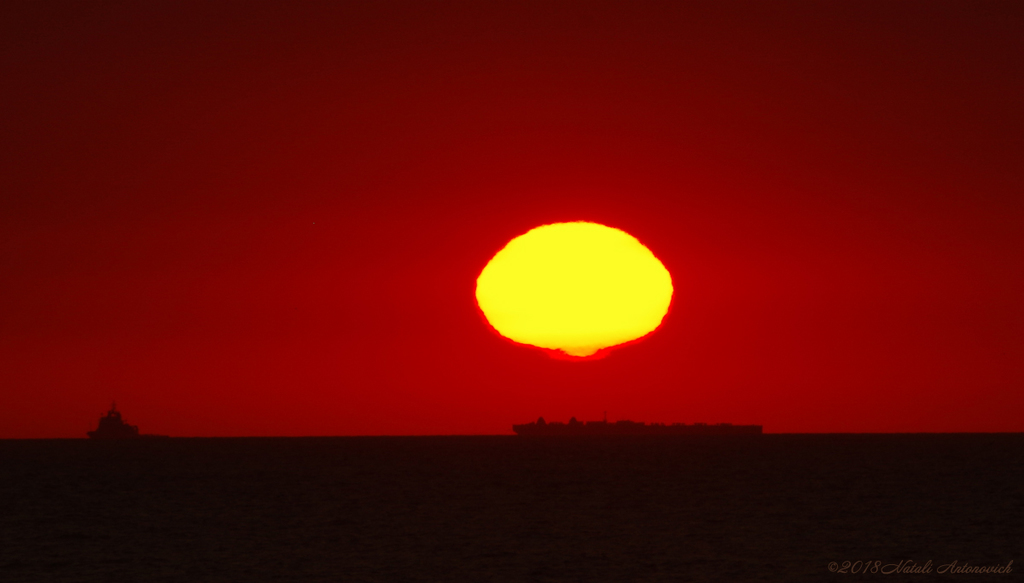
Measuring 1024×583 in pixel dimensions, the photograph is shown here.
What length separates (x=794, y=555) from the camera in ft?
178

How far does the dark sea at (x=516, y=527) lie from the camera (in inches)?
1981

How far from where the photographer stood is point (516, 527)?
67312 millimetres

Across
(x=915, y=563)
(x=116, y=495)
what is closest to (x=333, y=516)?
(x=116, y=495)

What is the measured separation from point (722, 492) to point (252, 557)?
161 ft

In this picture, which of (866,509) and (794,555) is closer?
(794,555)

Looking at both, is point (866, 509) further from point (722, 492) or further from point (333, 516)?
point (333, 516)

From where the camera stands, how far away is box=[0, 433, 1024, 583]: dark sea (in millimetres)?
50312

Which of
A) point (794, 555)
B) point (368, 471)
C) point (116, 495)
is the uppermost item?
point (368, 471)

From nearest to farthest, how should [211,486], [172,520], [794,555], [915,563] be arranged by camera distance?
[915,563] < [794,555] < [172,520] < [211,486]

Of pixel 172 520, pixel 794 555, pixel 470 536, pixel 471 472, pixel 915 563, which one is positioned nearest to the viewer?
pixel 915 563

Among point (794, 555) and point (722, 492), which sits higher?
point (722, 492)

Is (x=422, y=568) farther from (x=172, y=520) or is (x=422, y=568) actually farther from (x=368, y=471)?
(x=368, y=471)

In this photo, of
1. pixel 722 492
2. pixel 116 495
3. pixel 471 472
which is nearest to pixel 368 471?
pixel 471 472

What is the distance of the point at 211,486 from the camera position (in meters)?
109
